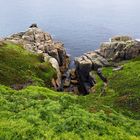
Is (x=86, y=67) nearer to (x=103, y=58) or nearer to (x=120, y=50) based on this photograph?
(x=103, y=58)

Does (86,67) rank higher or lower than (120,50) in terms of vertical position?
lower

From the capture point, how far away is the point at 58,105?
Result: 36.5 meters

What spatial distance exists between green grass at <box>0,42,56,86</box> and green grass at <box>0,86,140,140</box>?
22.8 metres

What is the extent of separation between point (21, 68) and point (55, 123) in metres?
38.3

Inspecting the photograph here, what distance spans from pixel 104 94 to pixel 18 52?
25.0 m

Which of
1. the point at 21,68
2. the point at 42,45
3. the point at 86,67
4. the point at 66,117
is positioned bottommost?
the point at 86,67

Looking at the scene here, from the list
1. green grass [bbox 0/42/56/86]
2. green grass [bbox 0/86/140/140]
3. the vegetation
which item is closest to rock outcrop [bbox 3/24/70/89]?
green grass [bbox 0/42/56/86]

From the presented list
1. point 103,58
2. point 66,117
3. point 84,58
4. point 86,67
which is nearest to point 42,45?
point 84,58

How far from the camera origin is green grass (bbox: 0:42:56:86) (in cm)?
6184

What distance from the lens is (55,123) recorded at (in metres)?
31.8

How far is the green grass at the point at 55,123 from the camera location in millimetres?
29858

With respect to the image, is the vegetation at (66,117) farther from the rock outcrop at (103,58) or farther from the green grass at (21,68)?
the rock outcrop at (103,58)

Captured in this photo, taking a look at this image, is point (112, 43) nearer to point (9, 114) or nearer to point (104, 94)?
point (104, 94)

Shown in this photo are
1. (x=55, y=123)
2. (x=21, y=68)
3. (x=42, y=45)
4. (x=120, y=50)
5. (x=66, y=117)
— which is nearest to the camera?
(x=55, y=123)
